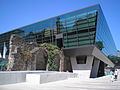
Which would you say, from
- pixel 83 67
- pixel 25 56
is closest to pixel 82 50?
pixel 83 67

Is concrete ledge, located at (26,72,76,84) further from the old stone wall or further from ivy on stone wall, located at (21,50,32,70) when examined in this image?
ivy on stone wall, located at (21,50,32,70)

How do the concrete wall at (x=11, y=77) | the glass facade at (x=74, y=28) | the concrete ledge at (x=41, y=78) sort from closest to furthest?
the concrete wall at (x=11, y=77) < the concrete ledge at (x=41, y=78) < the glass facade at (x=74, y=28)

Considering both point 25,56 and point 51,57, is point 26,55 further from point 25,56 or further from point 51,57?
point 51,57

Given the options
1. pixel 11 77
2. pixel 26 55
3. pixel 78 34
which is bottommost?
pixel 11 77

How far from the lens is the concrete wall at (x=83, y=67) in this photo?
102 ft

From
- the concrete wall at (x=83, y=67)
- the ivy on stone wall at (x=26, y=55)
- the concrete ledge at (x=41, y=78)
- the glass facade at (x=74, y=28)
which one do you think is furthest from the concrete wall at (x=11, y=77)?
the concrete wall at (x=83, y=67)

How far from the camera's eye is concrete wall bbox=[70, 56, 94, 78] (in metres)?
31.0

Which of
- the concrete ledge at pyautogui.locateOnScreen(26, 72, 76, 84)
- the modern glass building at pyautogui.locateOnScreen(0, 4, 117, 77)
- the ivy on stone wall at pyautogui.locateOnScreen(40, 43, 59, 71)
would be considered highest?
the modern glass building at pyautogui.locateOnScreen(0, 4, 117, 77)

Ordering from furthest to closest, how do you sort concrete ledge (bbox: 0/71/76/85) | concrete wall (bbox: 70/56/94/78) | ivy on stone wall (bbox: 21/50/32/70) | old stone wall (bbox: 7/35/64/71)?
1. concrete wall (bbox: 70/56/94/78)
2. ivy on stone wall (bbox: 21/50/32/70)
3. old stone wall (bbox: 7/35/64/71)
4. concrete ledge (bbox: 0/71/76/85)

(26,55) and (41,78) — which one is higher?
(26,55)

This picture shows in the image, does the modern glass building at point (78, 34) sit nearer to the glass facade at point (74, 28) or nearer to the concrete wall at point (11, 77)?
the glass facade at point (74, 28)

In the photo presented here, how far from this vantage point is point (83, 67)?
105 feet

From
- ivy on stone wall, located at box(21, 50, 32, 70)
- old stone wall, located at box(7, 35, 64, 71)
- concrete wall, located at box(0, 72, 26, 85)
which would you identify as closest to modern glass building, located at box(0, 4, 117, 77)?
old stone wall, located at box(7, 35, 64, 71)

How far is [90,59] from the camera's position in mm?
31109
